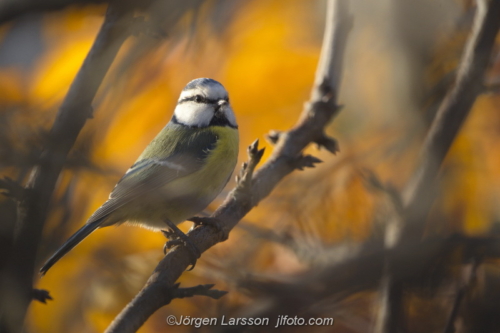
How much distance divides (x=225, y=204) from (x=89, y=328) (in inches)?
32.7

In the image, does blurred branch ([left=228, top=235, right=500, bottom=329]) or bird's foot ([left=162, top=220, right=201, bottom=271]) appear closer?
blurred branch ([left=228, top=235, right=500, bottom=329])

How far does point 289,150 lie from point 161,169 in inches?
25.3

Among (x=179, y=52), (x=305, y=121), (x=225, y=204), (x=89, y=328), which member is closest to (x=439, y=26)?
(x=305, y=121)

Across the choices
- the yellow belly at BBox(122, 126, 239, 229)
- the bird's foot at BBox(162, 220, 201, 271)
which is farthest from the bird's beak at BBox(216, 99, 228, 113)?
the bird's foot at BBox(162, 220, 201, 271)

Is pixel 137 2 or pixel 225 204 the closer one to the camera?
pixel 137 2

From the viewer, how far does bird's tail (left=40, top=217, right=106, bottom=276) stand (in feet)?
5.16

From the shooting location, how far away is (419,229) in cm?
176

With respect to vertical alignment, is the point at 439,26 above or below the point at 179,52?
above

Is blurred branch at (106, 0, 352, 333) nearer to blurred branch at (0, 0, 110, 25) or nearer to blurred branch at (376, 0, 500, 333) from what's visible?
blurred branch at (376, 0, 500, 333)

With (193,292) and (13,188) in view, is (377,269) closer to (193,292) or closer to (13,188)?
(193,292)

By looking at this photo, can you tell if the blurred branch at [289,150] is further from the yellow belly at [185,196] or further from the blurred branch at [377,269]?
the blurred branch at [377,269]

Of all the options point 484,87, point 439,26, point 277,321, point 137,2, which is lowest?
point 277,321

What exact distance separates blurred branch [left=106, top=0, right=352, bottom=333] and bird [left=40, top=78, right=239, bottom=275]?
0.52 feet

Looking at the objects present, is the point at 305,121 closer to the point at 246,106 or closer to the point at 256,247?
the point at 246,106
